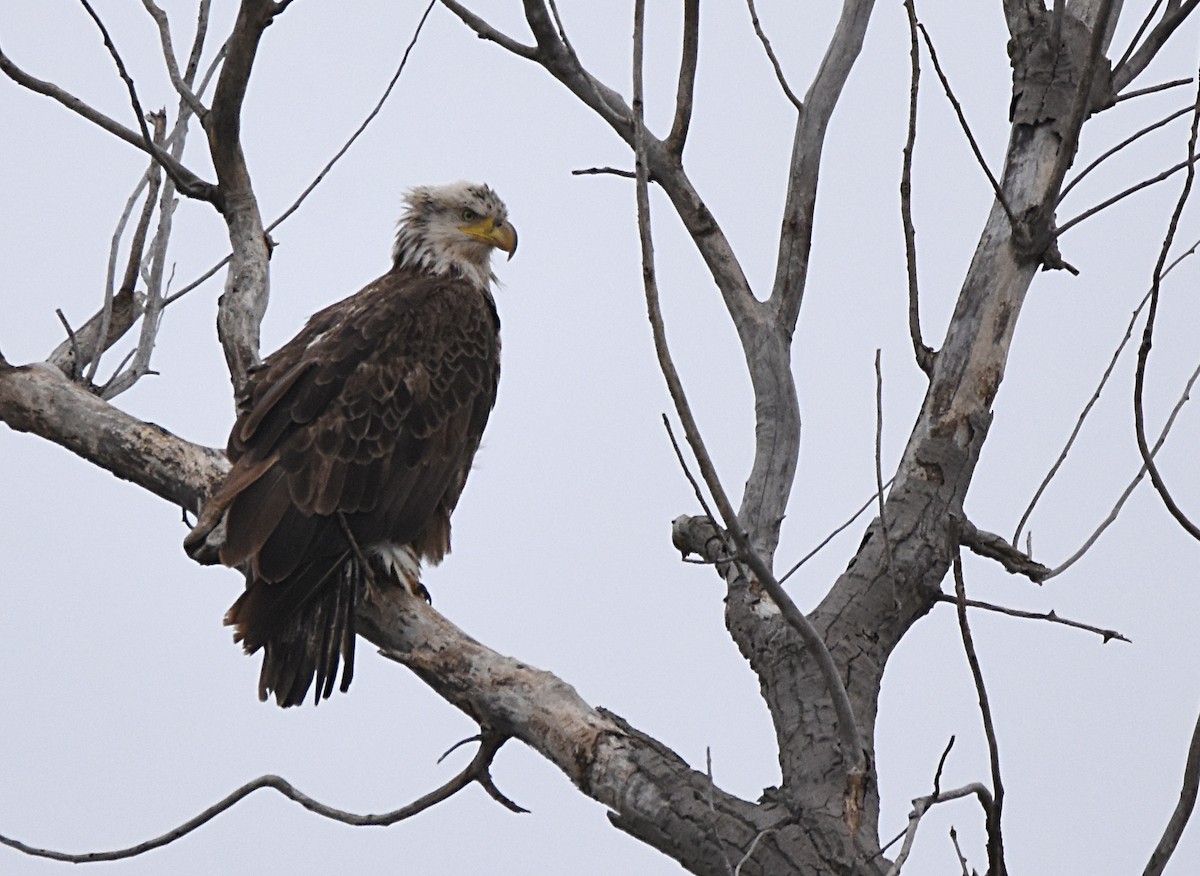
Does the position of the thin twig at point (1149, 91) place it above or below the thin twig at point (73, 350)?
above

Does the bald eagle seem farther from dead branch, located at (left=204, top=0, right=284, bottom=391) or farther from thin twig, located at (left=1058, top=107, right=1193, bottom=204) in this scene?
thin twig, located at (left=1058, top=107, right=1193, bottom=204)

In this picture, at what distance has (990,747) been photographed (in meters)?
2.84

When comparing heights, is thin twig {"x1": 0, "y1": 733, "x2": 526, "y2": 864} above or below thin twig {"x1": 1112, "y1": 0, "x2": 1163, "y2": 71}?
below

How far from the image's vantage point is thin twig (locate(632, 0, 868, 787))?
2.63 meters

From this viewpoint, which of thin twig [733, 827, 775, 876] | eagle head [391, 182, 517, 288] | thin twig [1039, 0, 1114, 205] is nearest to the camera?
thin twig [733, 827, 775, 876]

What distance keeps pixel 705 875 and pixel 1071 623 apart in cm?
112

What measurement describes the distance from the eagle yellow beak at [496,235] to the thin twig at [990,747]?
3.64 metres

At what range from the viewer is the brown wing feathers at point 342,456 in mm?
4582

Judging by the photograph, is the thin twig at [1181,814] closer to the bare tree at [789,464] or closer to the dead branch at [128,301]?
the bare tree at [789,464]

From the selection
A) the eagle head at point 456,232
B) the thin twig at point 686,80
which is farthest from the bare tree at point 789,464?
the eagle head at point 456,232

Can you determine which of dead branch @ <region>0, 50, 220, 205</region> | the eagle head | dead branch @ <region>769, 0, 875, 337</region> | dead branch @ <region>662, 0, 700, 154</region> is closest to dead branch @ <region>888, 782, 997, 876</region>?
dead branch @ <region>769, 0, 875, 337</region>

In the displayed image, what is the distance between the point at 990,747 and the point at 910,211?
1.55 meters

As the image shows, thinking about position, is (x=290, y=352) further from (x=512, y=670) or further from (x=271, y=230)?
(x=512, y=670)

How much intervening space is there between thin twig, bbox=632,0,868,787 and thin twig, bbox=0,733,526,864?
1.04 meters
